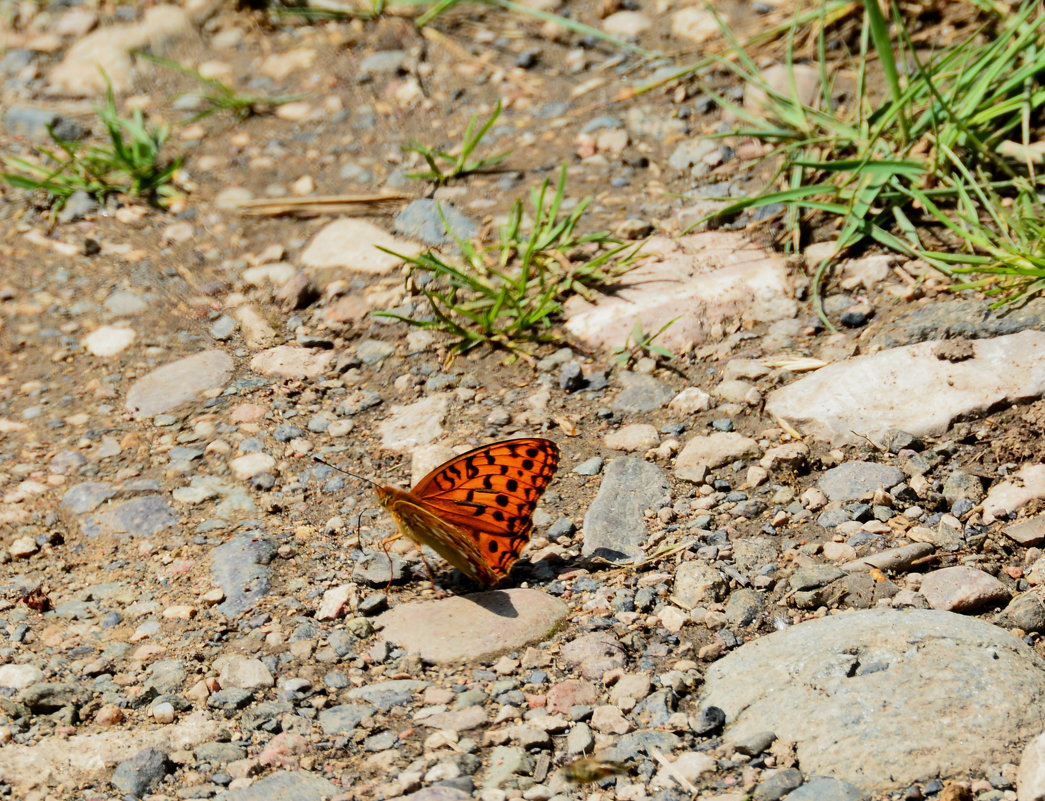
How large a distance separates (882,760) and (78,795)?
6.94ft

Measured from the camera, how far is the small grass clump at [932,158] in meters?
4.40

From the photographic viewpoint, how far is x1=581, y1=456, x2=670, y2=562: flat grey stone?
3.57 m

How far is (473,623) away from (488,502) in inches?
15.5

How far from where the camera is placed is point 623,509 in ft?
12.2

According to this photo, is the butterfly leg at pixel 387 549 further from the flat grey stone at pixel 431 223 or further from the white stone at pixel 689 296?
the flat grey stone at pixel 431 223

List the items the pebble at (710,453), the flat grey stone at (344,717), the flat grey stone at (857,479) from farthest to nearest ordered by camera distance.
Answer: the pebble at (710,453)
the flat grey stone at (857,479)
the flat grey stone at (344,717)

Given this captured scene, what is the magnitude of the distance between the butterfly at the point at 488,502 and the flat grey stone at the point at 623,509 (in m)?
0.36

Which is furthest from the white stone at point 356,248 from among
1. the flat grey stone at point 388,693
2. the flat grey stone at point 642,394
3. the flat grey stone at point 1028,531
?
the flat grey stone at point 1028,531

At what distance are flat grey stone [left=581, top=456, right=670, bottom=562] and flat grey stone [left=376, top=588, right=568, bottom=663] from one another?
31 centimetres

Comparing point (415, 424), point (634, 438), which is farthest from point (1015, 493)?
point (415, 424)

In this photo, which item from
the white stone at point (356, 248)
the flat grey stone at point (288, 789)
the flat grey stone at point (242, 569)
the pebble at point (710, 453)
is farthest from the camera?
the white stone at point (356, 248)

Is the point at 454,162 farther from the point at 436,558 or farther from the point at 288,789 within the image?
the point at 288,789

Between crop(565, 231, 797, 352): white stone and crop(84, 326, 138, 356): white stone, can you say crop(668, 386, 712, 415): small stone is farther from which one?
crop(84, 326, 138, 356): white stone

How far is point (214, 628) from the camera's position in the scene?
11.0 feet
